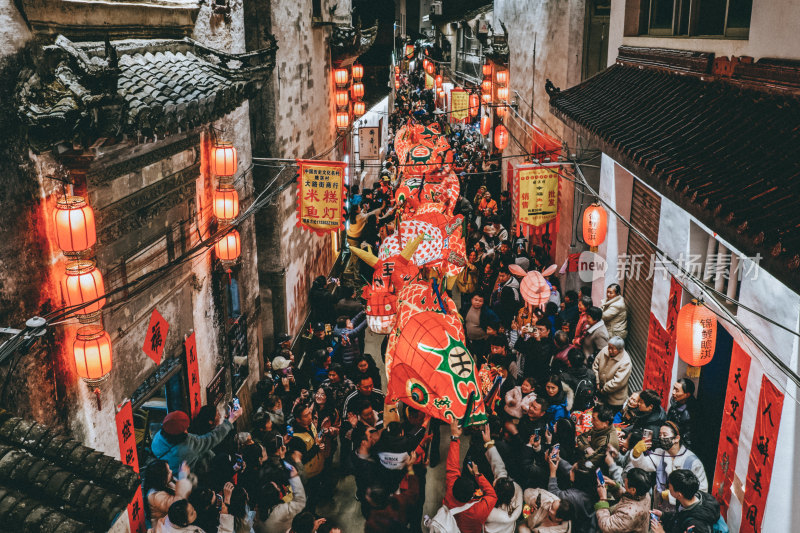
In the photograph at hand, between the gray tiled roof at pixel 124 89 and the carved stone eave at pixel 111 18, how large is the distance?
0.17 m

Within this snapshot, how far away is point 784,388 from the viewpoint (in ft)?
22.8

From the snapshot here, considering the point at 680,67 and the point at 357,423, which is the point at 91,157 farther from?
the point at 680,67

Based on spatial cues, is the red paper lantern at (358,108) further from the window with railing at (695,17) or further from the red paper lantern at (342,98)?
the window with railing at (695,17)

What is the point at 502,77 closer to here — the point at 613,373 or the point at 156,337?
→ the point at 613,373

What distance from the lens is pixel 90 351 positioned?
6.52 metres

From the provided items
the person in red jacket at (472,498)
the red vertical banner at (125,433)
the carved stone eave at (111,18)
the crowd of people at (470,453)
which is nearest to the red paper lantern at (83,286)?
the red vertical banner at (125,433)

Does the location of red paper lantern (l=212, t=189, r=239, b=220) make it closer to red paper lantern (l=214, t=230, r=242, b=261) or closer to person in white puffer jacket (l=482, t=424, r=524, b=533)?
red paper lantern (l=214, t=230, r=242, b=261)

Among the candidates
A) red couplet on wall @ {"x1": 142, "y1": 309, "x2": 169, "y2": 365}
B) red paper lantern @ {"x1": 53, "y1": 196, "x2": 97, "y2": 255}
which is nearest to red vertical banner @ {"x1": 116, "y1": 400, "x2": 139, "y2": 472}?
red couplet on wall @ {"x1": 142, "y1": 309, "x2": 169, "y2": 365}

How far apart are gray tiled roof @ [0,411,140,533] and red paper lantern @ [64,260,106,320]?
1.74m

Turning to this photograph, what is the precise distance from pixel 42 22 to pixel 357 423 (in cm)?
619

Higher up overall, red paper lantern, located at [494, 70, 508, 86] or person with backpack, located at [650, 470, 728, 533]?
red paper lantern, located at [494, 70, 508, 86]

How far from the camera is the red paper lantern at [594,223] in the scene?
12344 millimetres

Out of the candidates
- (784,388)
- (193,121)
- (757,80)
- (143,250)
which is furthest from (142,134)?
(784,388)

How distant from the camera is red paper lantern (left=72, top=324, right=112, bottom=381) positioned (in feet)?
21.3
